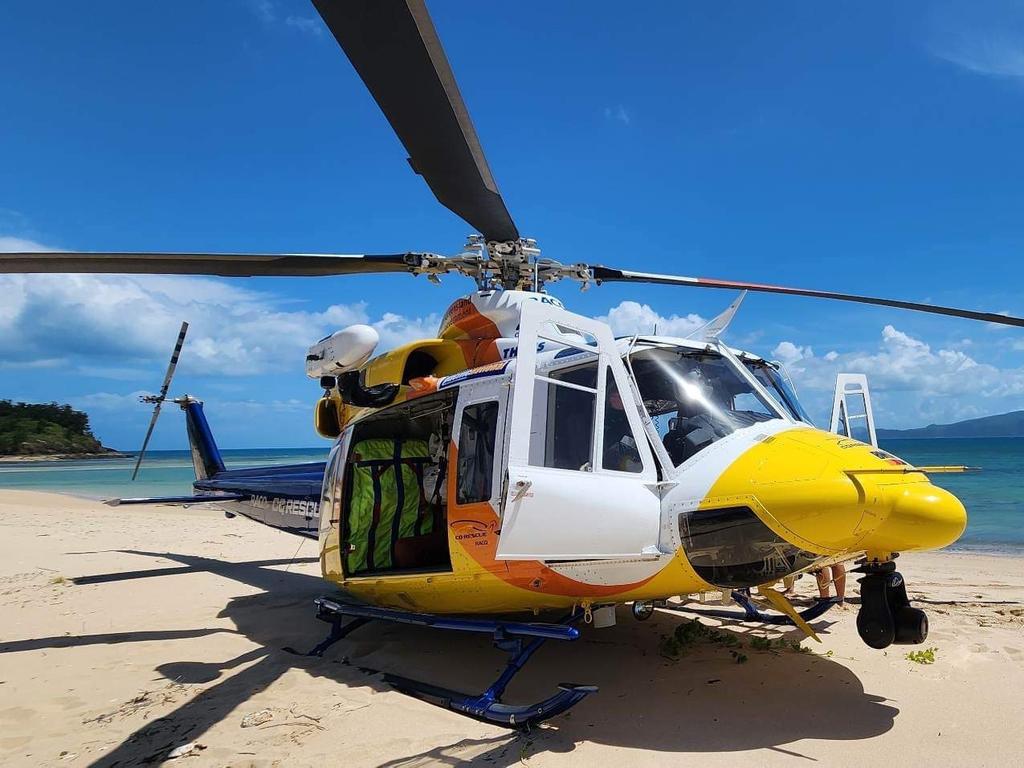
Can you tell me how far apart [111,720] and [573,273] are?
493cm

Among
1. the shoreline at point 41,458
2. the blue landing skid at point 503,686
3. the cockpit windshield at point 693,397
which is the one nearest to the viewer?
the blue landing skid at point 503,686

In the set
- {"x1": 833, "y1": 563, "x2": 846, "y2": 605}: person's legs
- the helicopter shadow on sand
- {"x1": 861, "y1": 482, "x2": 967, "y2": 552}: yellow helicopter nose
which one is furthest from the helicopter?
{"x1": 833, "y1": 563, "x2": 846, "y2": 605}: person's legs

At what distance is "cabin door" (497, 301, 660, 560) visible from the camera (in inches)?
134

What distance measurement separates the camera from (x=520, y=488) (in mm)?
3330

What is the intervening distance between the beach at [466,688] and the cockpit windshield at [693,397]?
1.68m

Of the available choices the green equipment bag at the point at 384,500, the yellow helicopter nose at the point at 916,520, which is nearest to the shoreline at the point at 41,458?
the green equipment bag at the point at 384,500

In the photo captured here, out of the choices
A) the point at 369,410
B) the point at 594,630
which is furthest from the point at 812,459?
the point at 369,410

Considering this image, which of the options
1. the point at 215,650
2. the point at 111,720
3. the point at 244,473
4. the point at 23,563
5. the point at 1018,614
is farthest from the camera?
the point at 23,563

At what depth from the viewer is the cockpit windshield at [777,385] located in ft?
15.0

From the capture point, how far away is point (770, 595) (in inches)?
172

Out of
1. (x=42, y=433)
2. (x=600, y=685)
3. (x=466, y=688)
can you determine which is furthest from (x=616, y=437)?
(x=42, y=433)

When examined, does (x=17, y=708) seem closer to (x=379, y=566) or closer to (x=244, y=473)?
(x=379, y=566)

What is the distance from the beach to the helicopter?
347 millimetres

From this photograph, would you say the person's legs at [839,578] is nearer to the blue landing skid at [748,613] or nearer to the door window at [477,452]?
the blue landing skid at [748,613]
